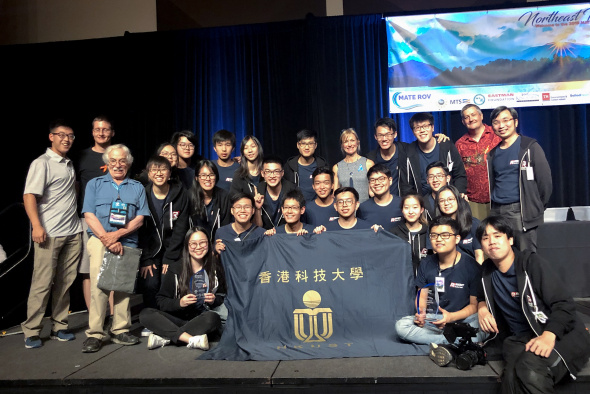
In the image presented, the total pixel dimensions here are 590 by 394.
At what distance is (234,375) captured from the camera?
2.97 meters

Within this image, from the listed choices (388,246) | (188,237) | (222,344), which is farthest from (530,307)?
(188,237)

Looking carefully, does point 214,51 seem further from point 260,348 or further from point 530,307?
point 530,307

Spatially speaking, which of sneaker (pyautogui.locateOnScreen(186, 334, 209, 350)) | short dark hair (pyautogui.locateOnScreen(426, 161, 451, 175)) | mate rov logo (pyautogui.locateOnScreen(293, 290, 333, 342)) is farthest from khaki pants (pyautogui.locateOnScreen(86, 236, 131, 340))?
short dark hair (pyautogui.locateOnScreen(426, 161, 451, 175))

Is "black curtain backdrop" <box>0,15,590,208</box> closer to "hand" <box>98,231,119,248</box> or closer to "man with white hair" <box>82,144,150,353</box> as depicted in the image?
"man with white hair" <box>82,144,150,353</box>

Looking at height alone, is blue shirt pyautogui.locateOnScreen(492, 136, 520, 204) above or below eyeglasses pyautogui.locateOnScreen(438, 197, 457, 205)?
above

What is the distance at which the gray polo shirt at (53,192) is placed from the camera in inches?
155

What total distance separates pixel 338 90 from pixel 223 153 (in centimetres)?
Result: 236

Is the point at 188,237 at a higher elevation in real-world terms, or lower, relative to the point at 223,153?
lower

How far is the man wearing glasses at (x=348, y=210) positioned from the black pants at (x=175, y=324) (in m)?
1.04

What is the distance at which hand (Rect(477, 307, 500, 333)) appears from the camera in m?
2.87

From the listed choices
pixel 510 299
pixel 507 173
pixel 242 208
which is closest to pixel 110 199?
pixel 242 208

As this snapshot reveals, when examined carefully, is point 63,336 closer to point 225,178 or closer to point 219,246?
point 219,246

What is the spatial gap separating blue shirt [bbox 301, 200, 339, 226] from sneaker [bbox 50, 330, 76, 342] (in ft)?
7.21

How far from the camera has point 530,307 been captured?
2707 millimetres
